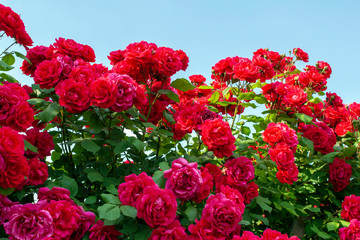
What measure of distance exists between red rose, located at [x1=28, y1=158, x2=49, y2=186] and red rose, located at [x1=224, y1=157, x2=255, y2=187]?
1219 mm

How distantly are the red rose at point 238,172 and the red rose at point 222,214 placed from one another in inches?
24.2

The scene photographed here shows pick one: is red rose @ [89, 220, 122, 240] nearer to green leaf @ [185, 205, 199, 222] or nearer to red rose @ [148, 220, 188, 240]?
red rose @ [148, 220, 188, 240]

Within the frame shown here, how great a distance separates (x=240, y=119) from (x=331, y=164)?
3.24 feet

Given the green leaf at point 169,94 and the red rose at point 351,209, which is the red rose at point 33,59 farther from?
the red rose at point 351,209

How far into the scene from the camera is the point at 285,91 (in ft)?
10.5

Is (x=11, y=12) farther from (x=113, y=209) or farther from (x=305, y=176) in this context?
(x=305, y=176)

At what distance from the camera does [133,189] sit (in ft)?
5.47

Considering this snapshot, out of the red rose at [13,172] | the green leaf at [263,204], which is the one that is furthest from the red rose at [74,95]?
the green leaf at [263,204]

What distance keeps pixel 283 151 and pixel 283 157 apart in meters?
0.05

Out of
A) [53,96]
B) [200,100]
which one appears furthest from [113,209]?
[200,100]

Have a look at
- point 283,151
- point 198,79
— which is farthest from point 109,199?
point 198,79

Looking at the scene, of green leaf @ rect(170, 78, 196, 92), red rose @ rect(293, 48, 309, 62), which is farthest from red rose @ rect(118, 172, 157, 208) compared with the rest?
red rose @ rect(293, 48, 309, 62)

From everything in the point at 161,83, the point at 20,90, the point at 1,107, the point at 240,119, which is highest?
the point at 240,119

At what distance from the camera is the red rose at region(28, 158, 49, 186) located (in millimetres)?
2014
